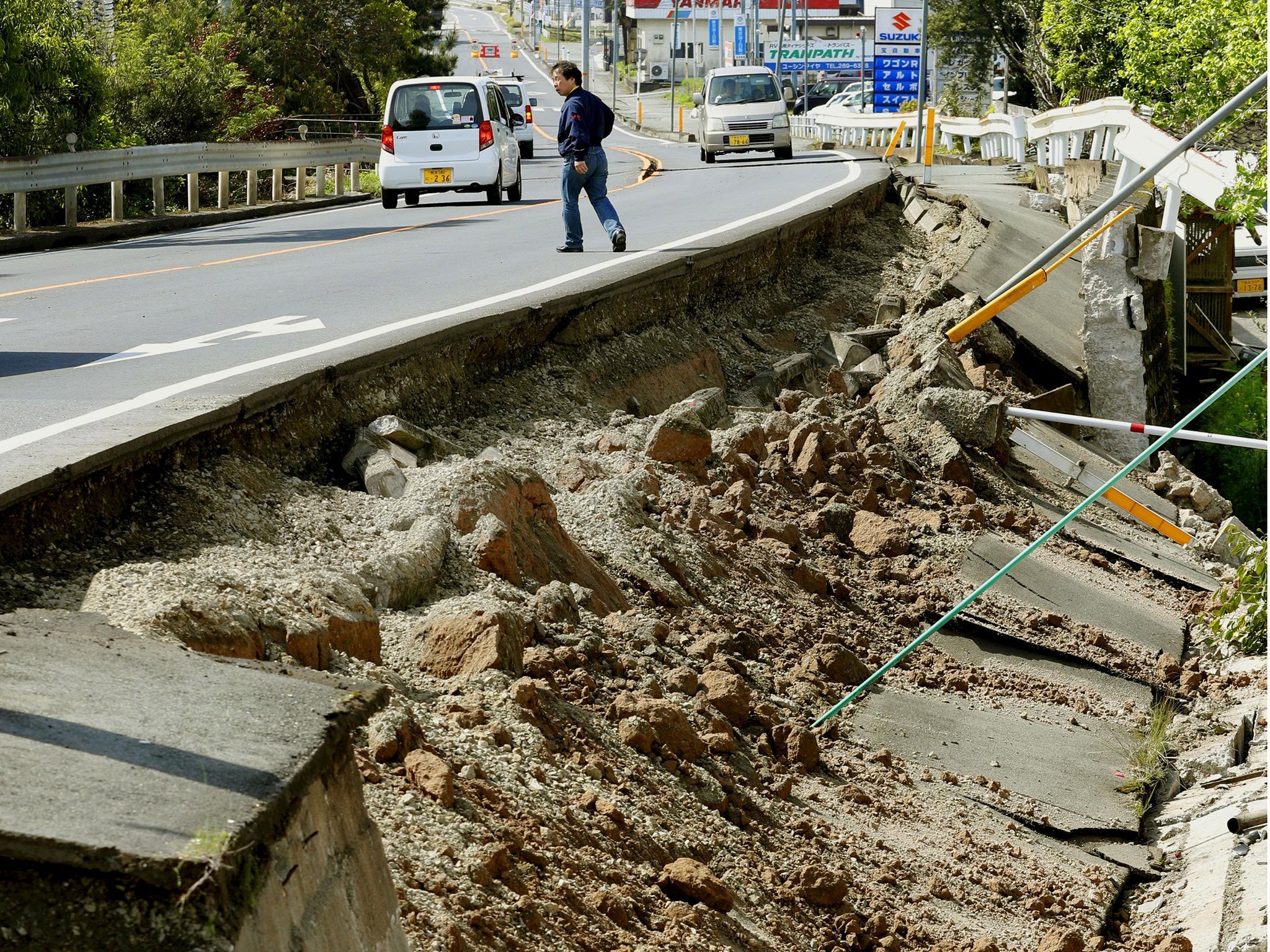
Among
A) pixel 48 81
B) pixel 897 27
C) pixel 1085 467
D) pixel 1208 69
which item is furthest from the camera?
pixel 897 27

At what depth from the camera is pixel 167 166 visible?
60.4 ft

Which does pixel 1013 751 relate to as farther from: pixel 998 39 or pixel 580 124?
pixel 998 39

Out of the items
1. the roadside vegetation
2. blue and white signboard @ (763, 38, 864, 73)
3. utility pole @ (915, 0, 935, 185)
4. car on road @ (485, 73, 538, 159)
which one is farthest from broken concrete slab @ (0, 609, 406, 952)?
blue and white signboard @ (763, 38, 864, 73)

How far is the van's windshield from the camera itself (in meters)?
31.2

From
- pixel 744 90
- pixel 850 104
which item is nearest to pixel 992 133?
pixel 744 90

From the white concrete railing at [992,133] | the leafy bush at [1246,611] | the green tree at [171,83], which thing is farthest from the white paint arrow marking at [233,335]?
the white concrete railing at [992,133]

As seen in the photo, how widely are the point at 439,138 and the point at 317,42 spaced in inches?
787

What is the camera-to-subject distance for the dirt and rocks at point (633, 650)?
12.8 feet

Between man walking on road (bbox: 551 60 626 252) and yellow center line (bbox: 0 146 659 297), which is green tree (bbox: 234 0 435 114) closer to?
yellow center line (bbox: 0 146 659 297)

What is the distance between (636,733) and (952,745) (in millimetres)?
2260

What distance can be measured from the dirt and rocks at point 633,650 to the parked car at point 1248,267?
Result: 1766cm

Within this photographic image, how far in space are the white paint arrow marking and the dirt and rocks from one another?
140cm

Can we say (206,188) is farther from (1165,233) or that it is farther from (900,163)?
(1165,233)

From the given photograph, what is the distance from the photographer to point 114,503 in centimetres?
516
